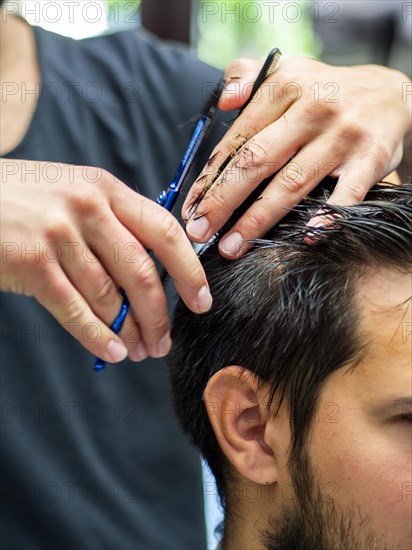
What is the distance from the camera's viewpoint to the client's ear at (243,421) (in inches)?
52.6

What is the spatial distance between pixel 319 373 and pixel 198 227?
0.30m

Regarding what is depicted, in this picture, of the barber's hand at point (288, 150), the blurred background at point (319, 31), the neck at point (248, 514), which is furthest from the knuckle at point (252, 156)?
the blurred background at point (319, 31)

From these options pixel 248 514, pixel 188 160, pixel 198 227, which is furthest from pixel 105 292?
pixel 248 514

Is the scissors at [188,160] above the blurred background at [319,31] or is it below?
above

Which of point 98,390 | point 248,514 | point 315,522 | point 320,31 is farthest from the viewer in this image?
point 320,31

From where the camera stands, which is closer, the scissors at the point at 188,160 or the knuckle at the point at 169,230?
the knuckle at the point at 169,230

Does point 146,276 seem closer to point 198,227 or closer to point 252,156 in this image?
point 198,227

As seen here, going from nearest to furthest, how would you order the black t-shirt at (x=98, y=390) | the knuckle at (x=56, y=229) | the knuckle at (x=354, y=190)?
the knuckle at (x=56, y=229) → the knuckle at (x=354, y=190) → the black t-shirt at (x=98, y=390)

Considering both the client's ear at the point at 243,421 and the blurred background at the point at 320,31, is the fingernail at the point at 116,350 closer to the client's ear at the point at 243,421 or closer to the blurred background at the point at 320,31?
the client's ear at the point at 243,421

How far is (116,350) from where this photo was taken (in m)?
1.15

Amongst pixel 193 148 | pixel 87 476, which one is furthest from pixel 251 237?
pixel 87 476

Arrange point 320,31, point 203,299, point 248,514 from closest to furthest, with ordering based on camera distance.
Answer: point 203,299 → point 248,514 → point 320,31

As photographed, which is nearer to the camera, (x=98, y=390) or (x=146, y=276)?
(x=146, y=276)

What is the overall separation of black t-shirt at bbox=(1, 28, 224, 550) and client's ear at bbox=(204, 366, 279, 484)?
1.37 feet
